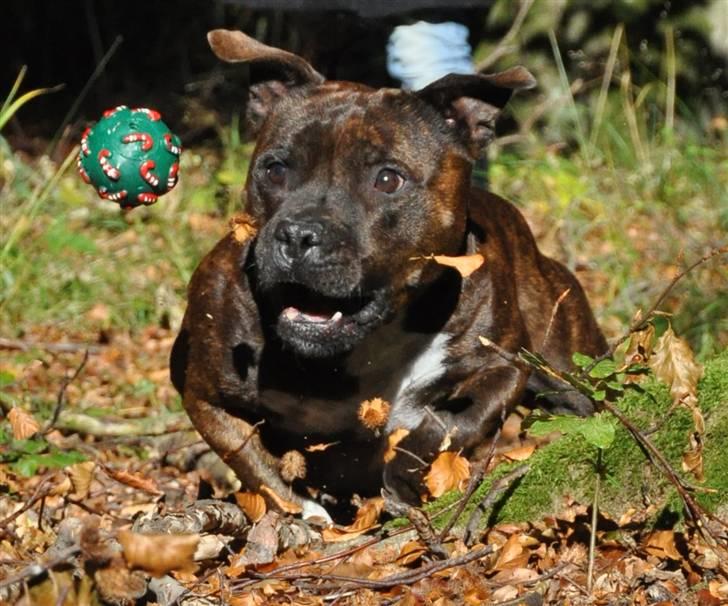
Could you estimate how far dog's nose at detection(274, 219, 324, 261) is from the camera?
4297 mm

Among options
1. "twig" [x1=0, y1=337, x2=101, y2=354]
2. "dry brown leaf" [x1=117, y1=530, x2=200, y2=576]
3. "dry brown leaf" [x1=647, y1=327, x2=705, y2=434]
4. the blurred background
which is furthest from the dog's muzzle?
"twig" [x1=0, y1=337, x2=101, y2=354]

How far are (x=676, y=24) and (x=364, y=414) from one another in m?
5.77

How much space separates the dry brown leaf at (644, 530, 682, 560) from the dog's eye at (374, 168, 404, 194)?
1.43 metres

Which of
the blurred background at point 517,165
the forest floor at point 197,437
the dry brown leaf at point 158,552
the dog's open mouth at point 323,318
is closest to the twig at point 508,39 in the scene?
the blurred background at point 517,165

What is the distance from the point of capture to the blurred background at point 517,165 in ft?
23.8

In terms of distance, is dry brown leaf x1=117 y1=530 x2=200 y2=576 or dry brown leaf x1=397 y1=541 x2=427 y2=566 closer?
dry brown leaf x1=117 y1=530 x2=200 y2=576

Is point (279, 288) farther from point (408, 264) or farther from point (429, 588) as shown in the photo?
point (429, 588)

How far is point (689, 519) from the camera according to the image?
399 centimetres

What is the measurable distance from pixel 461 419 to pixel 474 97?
1123 mm

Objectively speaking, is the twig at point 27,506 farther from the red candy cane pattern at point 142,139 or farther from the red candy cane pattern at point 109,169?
the red candy cane pattern at point 142,139

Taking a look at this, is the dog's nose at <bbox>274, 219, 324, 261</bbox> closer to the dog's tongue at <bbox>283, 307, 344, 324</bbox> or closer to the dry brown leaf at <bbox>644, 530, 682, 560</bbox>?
the dog's tongue at <bbox>283, 307, 344, 324</bbox>

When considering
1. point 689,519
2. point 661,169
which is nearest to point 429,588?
point 689,519

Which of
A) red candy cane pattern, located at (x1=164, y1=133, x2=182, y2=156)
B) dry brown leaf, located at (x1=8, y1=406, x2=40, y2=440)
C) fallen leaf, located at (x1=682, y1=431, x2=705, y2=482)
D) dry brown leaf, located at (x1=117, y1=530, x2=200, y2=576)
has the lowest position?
dry brown leaf, located at (x1=8, y1=406, x2=40, y2=440)

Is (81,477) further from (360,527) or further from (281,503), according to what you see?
(360,527)
